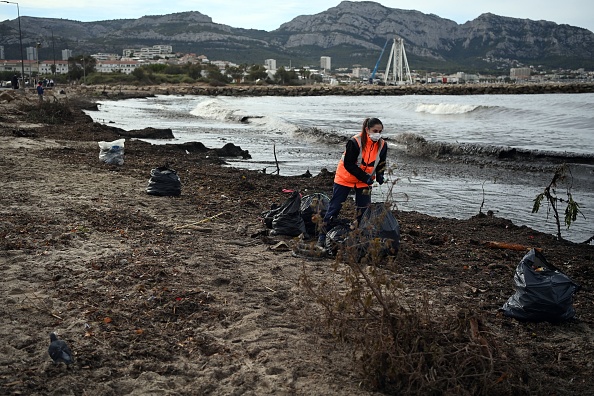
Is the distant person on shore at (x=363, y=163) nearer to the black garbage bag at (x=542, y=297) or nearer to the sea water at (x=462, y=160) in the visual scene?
the sea water at (x=462, y=160)

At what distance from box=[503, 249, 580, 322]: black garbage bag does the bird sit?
3.40 meters

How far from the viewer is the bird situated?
3756 millimetres

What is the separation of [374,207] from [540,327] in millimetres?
1842

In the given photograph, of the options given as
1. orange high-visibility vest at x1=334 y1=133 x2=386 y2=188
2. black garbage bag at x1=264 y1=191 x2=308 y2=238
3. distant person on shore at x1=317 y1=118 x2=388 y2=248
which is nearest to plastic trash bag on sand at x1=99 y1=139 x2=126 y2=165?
black garbage bag at x1=264 y1=191 x2=308 y2=238

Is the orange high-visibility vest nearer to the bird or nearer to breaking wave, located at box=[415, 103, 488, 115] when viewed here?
the bird

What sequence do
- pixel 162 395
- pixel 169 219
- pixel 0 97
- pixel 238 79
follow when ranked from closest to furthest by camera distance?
pixel 162 395
pixel 169 219
pixel 0 97
pixel 238 79

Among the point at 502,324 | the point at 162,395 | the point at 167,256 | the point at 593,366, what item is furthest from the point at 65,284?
the point at 593,366

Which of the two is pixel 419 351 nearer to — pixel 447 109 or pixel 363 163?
pixel 363 163

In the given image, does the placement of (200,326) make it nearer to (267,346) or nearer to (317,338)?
(267,346)

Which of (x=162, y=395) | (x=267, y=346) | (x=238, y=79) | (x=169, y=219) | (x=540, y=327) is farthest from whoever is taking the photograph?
(x=238, y=79)

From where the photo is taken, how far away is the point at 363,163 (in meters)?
6.41

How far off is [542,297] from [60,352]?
3.61 m

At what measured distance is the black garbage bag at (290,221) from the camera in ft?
23.2

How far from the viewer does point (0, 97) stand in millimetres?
31062
